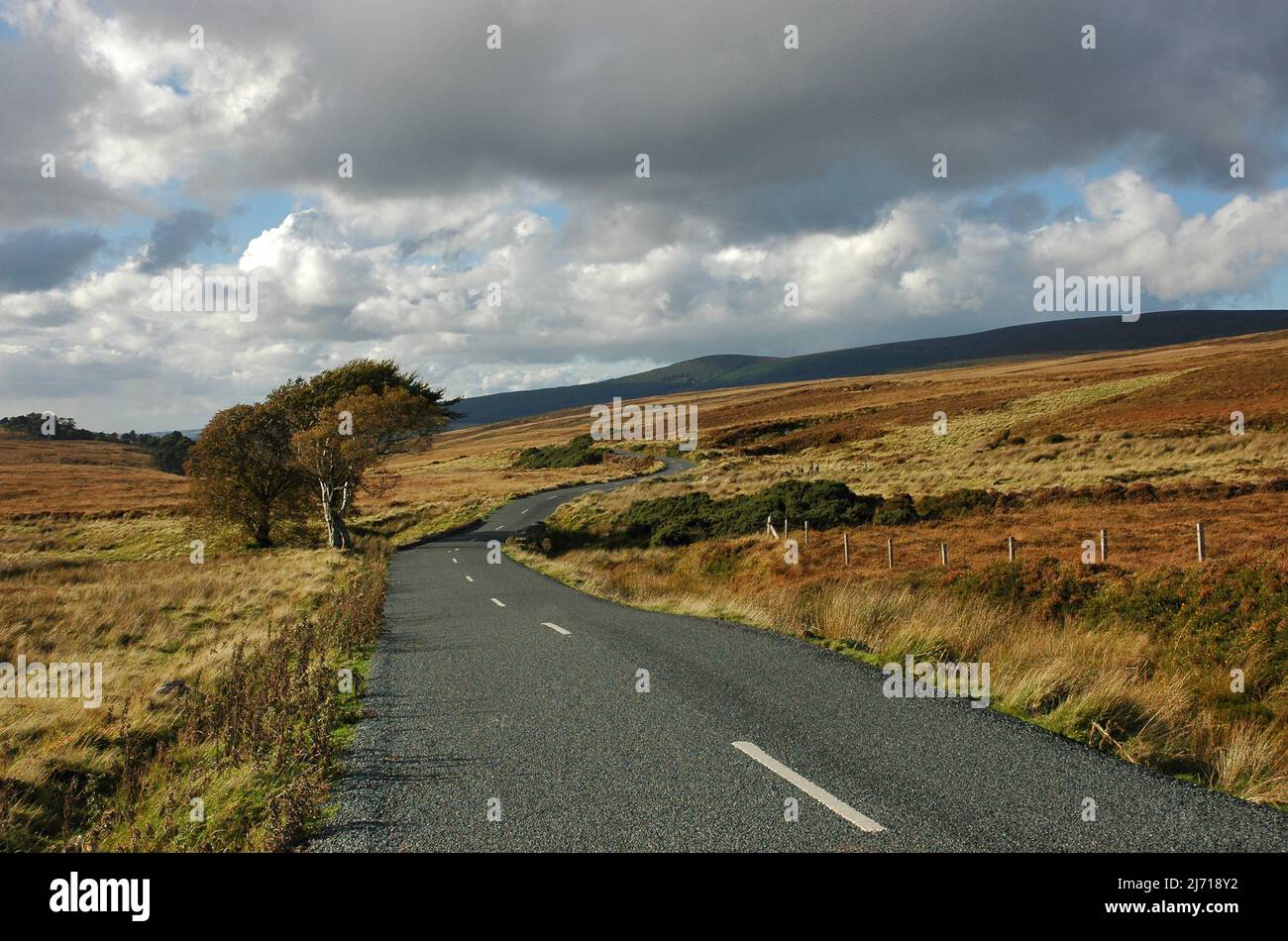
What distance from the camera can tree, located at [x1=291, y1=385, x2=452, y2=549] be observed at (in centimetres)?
3716

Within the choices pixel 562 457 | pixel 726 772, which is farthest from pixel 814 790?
pixel 562 457

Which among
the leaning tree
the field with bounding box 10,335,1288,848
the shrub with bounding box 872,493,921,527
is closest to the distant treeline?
the field with bounding box 10,335,1288,848

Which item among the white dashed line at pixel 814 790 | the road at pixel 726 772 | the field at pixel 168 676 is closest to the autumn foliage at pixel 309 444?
the field at pixel 168 676

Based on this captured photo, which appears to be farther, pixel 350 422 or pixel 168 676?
pixel 350 422

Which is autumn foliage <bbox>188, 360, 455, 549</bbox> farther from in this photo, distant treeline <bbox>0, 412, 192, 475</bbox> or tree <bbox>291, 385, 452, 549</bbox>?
distant treeline <bbox>0, 412, 192, 475</bbox>

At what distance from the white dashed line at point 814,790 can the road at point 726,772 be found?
0.06ft

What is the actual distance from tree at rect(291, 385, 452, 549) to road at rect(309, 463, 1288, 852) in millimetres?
28507

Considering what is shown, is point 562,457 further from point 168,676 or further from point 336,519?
point 168,676

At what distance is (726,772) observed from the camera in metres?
5.96

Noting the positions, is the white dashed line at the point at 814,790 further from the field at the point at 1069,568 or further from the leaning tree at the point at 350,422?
the leaning tree at the point at 350,422

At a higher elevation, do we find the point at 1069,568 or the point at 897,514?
the point at 897,514

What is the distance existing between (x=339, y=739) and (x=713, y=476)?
46592mm

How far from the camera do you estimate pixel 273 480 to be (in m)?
42.5

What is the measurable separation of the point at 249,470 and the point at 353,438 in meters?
8.47
